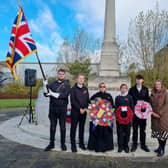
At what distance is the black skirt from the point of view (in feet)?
14.8

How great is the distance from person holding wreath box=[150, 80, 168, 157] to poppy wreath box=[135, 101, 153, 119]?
14 cm

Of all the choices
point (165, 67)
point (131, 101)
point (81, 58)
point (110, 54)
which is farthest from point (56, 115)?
point (81, 58)

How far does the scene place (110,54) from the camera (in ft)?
26.6

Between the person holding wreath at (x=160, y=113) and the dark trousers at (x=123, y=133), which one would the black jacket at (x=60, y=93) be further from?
the person holding wreath at (x=160, y=113)

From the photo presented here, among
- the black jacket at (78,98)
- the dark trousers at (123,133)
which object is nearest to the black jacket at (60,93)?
the black jacket at (78,98)

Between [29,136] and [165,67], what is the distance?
571 inches

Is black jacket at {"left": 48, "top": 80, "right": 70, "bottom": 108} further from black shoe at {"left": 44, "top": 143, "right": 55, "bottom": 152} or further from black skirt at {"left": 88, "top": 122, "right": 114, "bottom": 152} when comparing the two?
black shoe at {"left": 44, "top": 143, "right": 55, "bottom": 152}

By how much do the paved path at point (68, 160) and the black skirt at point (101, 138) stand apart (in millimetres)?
208

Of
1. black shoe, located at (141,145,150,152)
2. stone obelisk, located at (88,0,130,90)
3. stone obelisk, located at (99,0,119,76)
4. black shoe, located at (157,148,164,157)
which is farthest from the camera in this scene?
stone obelisk, located at (99,0,119,76)

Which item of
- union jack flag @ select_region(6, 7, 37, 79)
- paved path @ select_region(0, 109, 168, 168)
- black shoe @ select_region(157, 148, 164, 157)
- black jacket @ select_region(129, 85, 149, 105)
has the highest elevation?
union jack flag @ select_region(6, 7, 37, 79)

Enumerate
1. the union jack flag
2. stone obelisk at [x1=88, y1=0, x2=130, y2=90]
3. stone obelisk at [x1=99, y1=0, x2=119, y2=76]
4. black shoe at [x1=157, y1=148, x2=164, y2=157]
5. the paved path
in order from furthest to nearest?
stone obelisk at [x1=99, y1=0, x2=119, y2=76], stone obelisk at [x1=88, y1=0, x2=130, y2=90], the union jack flag, black shoe at [x1=157, y1=148, x2=164, y2=157], the paved path

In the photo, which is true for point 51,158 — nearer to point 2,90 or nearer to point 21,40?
point 21,40

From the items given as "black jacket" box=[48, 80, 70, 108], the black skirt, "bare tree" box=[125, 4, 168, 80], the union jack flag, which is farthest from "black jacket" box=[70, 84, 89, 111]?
"bare tree" box=[125, 4, 168, 80]

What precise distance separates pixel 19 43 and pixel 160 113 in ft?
11.6
